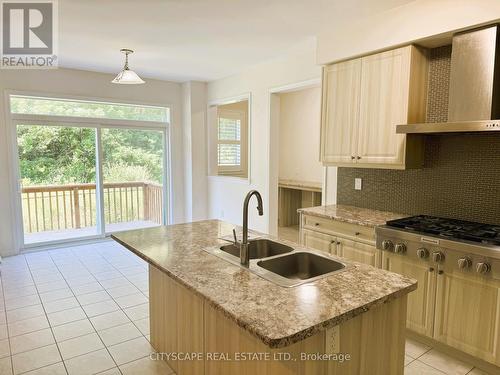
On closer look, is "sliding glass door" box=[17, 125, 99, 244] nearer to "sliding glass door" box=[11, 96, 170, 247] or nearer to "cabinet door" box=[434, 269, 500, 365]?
"sliding glass door" box=[11, 96, 170, 247]

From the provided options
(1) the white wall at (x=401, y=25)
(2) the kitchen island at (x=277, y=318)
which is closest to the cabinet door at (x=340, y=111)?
(1) the white wall at (x=401, y=25)

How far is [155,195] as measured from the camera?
608 cm

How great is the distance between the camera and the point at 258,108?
4762mm

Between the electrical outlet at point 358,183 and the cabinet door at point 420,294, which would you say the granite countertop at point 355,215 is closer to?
the electrical outlet at point 358,183

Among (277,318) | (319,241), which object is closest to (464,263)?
(319,241)

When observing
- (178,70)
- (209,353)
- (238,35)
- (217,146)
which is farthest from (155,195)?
(209,353)

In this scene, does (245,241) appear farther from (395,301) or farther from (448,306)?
(448,306)

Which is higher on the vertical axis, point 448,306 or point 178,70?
point 178,70

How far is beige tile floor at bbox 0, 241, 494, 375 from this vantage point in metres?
2.32

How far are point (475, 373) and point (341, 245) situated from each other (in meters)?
1.24

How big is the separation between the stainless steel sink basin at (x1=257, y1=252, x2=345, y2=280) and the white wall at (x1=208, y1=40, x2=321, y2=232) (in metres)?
2.54

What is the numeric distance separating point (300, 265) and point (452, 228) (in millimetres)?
1260

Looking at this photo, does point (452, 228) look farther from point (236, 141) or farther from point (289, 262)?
point (236, 141)

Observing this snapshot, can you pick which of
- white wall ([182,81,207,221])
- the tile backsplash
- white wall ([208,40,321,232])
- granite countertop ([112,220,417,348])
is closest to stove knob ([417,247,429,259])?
the tile backsplash
